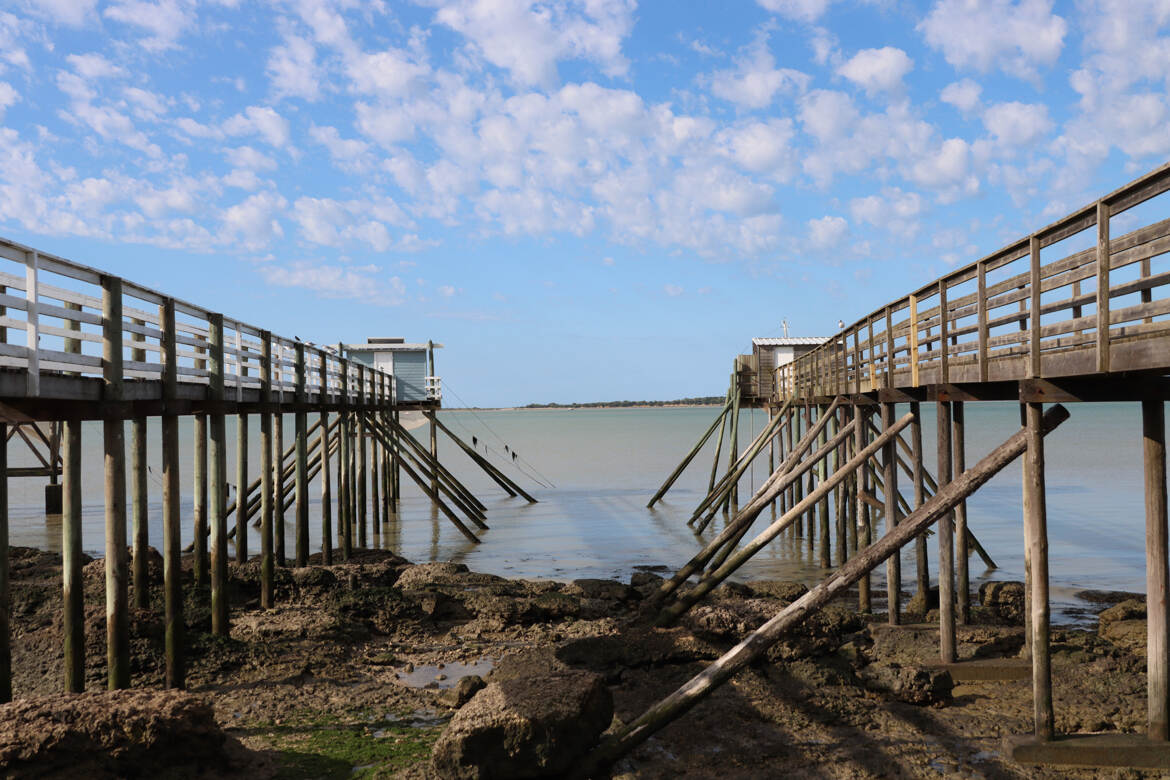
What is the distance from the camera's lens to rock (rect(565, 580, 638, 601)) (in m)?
12.7

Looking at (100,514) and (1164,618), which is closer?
(1164,618)

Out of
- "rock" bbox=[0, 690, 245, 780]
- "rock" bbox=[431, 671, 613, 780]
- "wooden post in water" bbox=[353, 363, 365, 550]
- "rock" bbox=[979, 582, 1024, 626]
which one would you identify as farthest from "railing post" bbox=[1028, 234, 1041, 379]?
"wooden post in water" bbox=[353, 363, 365, 550]

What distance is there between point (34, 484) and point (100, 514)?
57.4ft

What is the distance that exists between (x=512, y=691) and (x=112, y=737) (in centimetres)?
260

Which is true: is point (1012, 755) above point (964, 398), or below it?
below

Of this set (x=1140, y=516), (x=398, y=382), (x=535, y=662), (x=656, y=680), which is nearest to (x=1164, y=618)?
(x=656, y=680)

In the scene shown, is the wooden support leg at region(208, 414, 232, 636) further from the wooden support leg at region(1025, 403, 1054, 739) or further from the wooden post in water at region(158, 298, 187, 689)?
the wooden support leg at region(1025, 403, 1054, 739)

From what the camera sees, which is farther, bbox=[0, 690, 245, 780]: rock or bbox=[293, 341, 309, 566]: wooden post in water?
bbox=[293, 341, 309, 566]: wooden post in water

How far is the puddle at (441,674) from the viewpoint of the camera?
8.78 m

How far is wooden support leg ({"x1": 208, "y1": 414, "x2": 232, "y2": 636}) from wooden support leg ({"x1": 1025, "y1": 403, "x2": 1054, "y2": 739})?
26.3 ft

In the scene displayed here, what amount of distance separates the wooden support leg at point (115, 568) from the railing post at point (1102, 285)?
7.46m

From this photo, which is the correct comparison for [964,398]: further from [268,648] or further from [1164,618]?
[268,648]

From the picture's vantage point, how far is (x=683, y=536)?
72.8ft

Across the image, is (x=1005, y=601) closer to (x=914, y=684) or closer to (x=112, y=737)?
(x=914, y=684)
